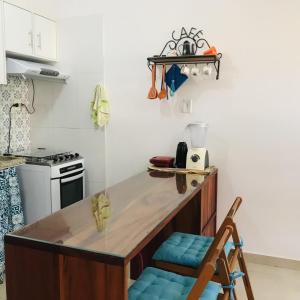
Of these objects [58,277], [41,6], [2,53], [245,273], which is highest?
[41,6]

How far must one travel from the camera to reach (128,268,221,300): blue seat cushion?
150cm

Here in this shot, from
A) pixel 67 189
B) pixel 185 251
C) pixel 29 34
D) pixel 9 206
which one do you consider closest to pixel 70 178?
pixel 67 189

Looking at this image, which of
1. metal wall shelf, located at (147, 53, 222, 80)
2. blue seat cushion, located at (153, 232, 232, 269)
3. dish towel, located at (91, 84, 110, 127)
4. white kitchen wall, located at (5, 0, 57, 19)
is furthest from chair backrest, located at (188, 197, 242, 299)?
white kitchen wall, located at (5, 0, 57, 19)

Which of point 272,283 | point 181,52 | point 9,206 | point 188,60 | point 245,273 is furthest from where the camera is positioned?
point 181,52

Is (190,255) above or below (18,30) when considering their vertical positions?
below

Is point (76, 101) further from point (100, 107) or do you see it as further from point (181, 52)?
point (181, 52)

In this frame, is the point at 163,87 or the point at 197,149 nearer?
the point at 197,149

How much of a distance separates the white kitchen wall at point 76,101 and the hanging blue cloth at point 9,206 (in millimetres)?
825

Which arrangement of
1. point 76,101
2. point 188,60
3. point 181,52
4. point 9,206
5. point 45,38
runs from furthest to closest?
point 76,101
point 45,38
point 181,52
point 188,60
point 9,206

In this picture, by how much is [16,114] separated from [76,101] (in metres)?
0.62

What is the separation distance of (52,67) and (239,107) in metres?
1.85

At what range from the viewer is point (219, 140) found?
119 inches

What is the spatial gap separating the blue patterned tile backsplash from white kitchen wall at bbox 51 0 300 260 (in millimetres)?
Answer: 928

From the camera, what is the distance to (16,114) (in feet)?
11.5
